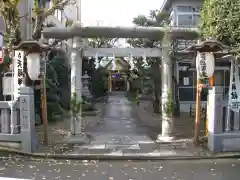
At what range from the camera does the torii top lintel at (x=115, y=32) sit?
469 inches

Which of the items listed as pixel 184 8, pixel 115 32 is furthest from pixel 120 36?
pixel 184 8

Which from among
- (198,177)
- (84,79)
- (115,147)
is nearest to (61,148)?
(115,147)

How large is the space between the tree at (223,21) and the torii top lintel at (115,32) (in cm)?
88


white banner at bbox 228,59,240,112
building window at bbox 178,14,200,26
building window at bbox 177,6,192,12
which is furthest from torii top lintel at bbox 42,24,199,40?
building window at bbox 177,6,192,12

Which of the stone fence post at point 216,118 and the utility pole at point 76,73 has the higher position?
the utility pole at point 76,73

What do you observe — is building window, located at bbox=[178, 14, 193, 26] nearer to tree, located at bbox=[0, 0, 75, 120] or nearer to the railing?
tree, located at bbox=[0, 0, 75, 120]

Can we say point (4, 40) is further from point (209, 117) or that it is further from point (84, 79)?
point (84, 79)

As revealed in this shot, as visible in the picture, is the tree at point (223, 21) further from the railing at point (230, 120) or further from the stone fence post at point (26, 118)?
the stone fence post at point (26, 118)

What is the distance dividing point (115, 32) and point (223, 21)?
3.68m

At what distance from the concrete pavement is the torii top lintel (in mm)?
4530

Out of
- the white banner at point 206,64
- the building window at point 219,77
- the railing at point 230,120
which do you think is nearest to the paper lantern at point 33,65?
the white banner at point 206,64

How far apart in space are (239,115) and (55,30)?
6.83m

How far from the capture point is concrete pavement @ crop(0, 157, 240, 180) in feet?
27.0

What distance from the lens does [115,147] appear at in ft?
37.6
